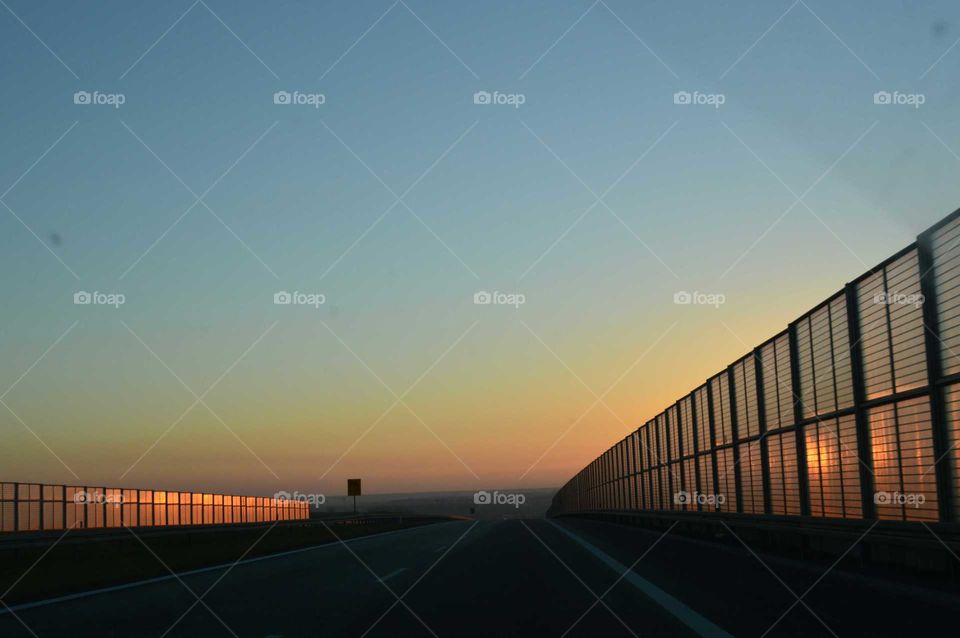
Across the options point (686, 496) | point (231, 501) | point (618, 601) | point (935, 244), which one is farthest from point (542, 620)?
point (231, 501)

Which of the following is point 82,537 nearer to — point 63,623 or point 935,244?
point 63,623

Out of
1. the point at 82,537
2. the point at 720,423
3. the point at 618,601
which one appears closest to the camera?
the point at 618,601

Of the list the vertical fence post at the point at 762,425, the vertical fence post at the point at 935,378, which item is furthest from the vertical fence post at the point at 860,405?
the vertical fence post at the point at 762,425

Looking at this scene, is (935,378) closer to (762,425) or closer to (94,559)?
(762,425)

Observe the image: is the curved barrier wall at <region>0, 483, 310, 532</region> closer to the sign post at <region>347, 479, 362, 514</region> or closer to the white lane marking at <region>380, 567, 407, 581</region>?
the white lane marking at <region>380, 567, 407, 581</region>

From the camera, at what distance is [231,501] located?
2041 inches

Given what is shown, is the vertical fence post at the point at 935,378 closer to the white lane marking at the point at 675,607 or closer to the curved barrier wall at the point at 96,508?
the white lane marking at the point at 675,607

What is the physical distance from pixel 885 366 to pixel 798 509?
6.06 m

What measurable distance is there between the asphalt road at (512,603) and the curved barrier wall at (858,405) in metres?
1.83

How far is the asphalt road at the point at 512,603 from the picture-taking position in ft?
35.4

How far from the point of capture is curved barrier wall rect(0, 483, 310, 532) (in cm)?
2720

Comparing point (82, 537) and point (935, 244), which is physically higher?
point (935, 244)

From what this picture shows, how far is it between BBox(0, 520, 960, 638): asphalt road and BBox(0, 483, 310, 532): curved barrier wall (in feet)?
31.7

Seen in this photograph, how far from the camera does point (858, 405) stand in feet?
59.3
